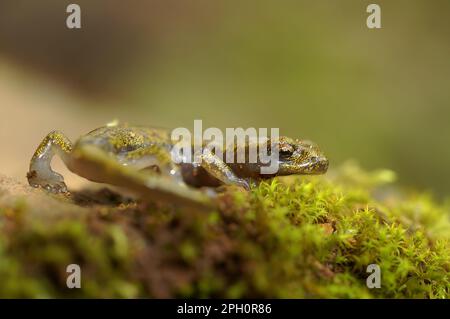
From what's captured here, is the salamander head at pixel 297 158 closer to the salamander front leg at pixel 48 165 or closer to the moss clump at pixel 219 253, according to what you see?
the moss clump at pixel 219 253

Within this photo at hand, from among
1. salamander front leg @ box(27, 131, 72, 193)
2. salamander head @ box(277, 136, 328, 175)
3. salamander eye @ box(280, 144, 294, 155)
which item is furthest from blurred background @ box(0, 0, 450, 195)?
salamander eye @ box(280, 144, 294, 155)

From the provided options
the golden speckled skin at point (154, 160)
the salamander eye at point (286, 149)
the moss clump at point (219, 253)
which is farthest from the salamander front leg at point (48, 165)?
the salamander eye at point (286, 149)

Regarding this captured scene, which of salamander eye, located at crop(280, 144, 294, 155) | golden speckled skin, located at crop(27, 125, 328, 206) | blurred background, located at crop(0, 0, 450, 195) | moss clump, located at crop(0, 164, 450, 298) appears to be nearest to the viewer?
moss clump, located at crop(0, 164, 450, 298)

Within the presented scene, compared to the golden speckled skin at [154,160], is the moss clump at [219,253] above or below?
below

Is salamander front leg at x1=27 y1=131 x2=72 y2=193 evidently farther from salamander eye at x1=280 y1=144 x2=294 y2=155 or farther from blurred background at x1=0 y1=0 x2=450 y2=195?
blurred background at x1=0 y1=0 x2=450 y2=195

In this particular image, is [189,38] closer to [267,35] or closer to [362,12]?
[267,35]

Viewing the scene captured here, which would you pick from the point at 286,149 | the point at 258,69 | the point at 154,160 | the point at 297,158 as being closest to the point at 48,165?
the point at 154,160

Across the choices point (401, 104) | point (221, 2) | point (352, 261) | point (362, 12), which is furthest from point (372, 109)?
point (352, 261)
